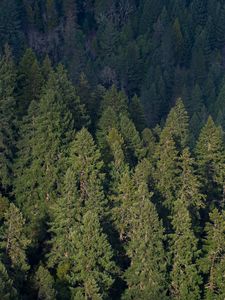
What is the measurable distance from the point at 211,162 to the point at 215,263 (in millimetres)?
11829

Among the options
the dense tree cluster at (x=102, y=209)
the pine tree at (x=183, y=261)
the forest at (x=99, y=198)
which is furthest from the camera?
the pine tree at (x=183, y=261)

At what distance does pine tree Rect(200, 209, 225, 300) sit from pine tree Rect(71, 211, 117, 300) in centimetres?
758

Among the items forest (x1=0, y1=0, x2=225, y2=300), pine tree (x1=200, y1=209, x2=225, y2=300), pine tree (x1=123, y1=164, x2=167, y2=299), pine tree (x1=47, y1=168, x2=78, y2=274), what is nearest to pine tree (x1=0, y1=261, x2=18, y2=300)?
forest (x1=0, y1=0, x2=225, y2=300)

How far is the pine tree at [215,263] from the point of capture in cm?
6044

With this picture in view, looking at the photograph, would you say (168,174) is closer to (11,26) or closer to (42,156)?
(42,156)

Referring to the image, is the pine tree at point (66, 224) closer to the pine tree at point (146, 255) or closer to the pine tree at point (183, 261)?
the pine tree at point (146, 255)

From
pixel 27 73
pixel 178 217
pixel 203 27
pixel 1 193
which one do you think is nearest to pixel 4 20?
pixel 203 27

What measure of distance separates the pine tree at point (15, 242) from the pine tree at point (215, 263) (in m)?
13.9

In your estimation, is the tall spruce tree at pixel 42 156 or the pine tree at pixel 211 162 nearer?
the tall spruce tree at pixel 42 156

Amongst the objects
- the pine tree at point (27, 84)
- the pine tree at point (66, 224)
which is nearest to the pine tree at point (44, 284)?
the pine tree at point (66, 224)

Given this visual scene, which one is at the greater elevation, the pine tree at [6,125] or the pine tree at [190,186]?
the pine tree at [6,125]

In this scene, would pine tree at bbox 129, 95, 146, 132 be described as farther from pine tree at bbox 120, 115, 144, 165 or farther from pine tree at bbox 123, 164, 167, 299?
pine tree at bbox 123, 164, 167, 299

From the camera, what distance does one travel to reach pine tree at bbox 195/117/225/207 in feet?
228

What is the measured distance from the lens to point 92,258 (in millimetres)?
57969
